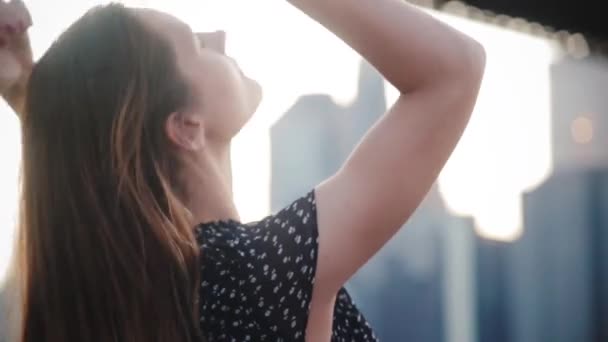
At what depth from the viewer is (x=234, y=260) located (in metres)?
0.62

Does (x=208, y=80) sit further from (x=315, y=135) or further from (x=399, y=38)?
(x=315, y=135)

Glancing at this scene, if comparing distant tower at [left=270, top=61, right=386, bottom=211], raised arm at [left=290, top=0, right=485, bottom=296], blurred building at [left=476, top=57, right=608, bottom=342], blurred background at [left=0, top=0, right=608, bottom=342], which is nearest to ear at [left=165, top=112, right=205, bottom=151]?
raised arm at [left=290, top=0, right=485, bottom=296]

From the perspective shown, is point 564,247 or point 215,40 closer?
point 215,40

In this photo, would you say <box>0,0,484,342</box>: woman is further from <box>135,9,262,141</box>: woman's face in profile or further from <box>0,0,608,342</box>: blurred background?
<box>0,0,608,342</box>: blurred background

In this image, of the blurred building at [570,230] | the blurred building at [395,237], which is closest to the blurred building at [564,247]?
the blurred building at [570,230]

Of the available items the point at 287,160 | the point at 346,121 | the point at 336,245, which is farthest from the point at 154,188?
the point at 346,121

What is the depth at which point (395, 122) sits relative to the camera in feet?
1.90

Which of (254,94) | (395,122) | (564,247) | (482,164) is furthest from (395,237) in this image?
(395,122)

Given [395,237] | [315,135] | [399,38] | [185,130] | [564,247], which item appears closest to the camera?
[399,38]

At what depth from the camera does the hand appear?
0.68 m

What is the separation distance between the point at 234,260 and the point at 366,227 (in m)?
0.11

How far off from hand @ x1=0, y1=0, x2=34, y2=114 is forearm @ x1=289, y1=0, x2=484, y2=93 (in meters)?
0.26

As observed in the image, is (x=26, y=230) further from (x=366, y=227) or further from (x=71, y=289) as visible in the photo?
(x=366, y=227)

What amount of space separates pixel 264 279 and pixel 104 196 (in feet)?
0.46
